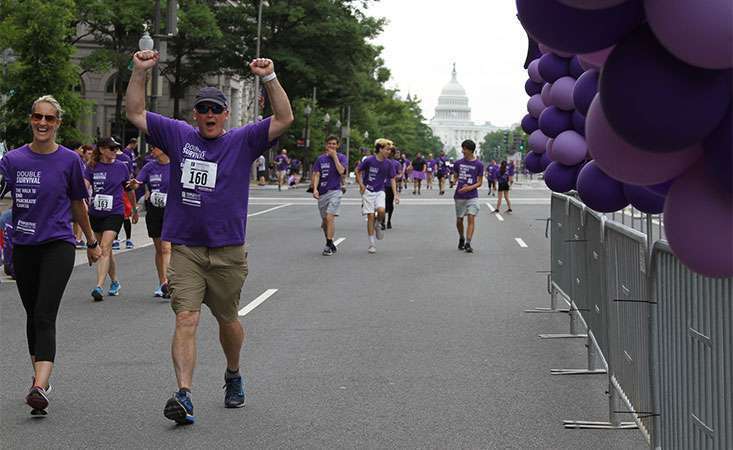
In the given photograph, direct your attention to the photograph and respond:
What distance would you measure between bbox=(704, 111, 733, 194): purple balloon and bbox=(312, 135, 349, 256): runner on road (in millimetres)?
17342

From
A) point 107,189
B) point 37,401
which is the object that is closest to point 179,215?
point 37,401

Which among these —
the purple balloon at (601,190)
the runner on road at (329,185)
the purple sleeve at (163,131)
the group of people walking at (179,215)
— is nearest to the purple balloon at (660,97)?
the purple balloon at (601,190)

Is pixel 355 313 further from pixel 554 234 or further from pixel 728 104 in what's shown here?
pixel 728 104

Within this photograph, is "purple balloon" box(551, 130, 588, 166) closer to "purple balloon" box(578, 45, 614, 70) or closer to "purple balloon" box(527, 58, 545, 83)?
"purple balloon" box(527, 58, 545, 83)

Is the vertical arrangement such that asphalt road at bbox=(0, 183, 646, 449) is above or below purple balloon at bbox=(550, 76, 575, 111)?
below

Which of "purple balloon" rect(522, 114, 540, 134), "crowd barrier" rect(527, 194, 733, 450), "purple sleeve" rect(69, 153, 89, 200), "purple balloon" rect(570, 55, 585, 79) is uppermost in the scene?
"purple balloon" rect(570, 55, 585, 79)

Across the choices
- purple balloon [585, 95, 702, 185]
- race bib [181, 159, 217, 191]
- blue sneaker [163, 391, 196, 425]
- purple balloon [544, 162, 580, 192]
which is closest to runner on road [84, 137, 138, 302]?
race bib [181, 159, 217, 191]

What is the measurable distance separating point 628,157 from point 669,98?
0.38 meters

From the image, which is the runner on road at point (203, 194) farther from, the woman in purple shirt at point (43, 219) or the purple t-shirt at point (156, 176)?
the purple t-shirt at point (156, 176)

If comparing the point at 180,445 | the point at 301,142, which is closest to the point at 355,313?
the point at 180,445

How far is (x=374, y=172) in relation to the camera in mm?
21250

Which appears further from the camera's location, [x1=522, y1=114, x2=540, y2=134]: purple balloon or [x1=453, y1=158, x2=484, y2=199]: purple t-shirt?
[x1=453, y1=158, x2=484, y2=199]: purple t-shirt

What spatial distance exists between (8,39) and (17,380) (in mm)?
25382

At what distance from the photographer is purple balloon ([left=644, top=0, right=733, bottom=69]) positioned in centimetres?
257
